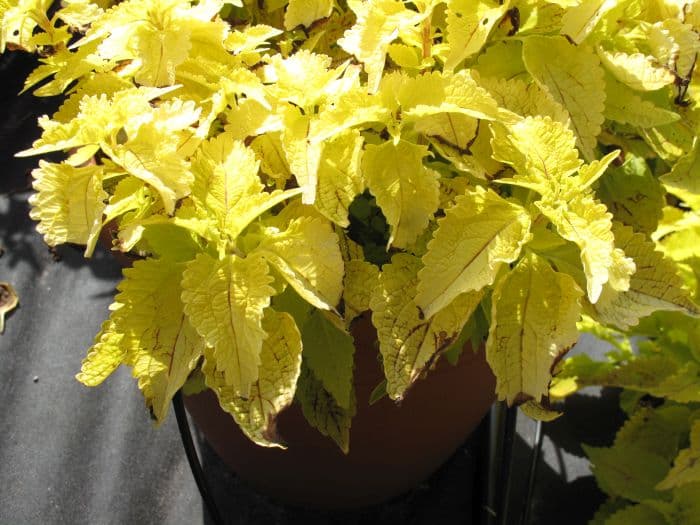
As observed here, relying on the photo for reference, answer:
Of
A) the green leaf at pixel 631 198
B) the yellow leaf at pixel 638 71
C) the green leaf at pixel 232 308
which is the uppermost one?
the yellow leaf at pixel 638 71

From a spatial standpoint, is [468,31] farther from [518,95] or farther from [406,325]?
[406,325]

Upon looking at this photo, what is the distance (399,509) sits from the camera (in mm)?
1151

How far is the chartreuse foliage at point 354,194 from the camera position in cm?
59

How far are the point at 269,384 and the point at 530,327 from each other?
0.71 feet

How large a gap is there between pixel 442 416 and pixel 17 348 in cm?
84

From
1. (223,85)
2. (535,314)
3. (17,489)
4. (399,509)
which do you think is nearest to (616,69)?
(535,314)

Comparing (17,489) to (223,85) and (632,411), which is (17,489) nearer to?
(223,85)

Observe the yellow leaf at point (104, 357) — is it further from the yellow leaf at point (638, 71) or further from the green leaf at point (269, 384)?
the yellow leaf at point (638, 71)

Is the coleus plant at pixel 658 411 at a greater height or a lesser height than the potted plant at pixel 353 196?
lesser

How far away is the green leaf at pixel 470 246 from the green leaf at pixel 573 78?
0.13 metres

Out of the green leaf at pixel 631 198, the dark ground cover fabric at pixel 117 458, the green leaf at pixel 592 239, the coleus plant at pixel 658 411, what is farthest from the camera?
the dark ground cover fabric at pixel 117 458

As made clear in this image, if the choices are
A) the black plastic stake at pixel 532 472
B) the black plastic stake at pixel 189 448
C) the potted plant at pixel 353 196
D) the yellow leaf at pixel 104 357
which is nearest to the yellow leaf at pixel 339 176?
the potted plant at pixel 353 196

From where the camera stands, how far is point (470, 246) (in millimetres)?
592

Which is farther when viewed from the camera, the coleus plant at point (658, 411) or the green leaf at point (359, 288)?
the coleus plant at point (658, 411)
